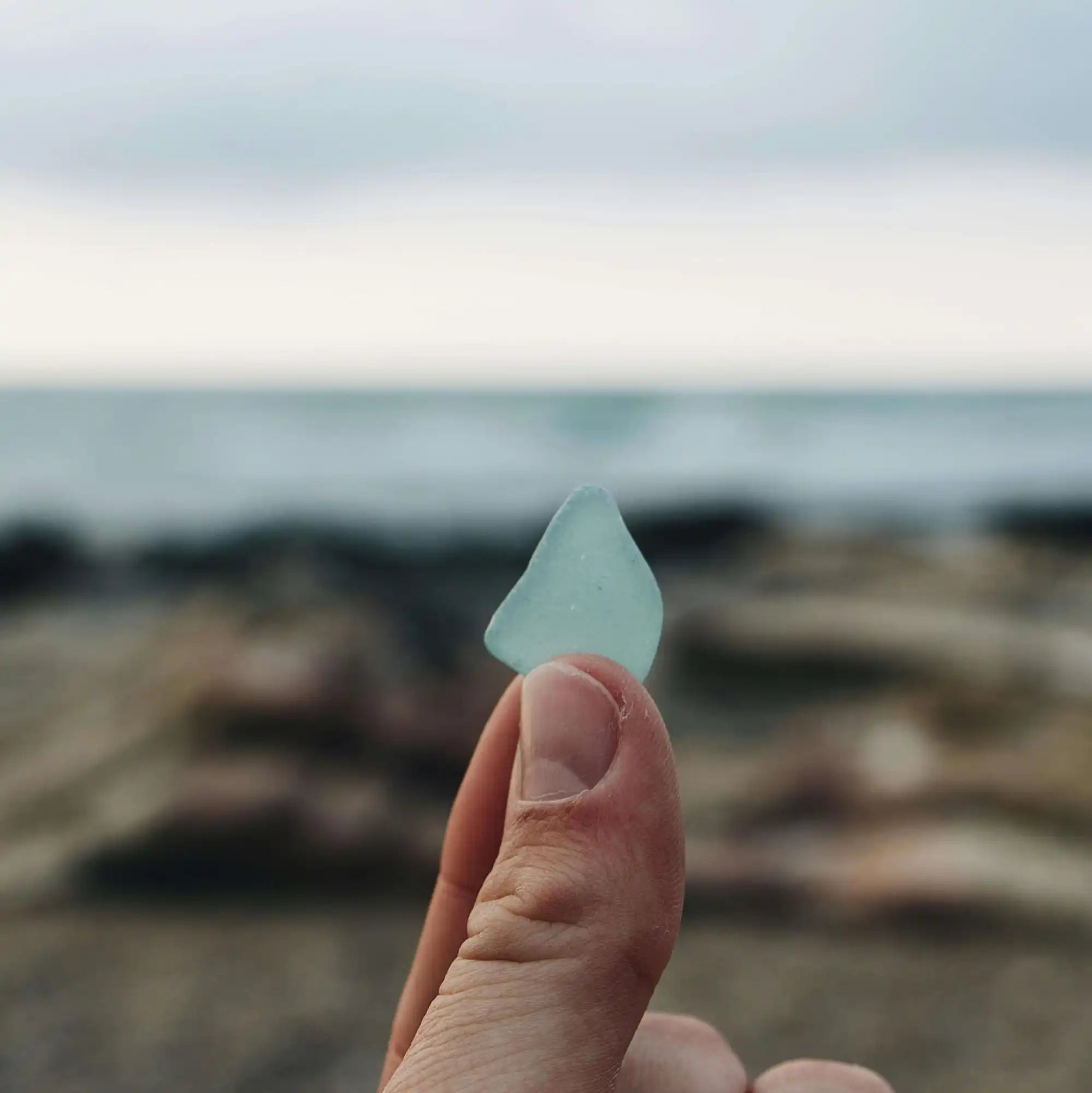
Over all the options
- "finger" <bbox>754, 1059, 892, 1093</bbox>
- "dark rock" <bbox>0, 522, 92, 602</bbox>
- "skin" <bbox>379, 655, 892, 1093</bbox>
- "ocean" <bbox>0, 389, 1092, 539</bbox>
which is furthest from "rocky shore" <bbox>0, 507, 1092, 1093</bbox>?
"ocean" <bbox>0, 389, 1092, 539</bbox>

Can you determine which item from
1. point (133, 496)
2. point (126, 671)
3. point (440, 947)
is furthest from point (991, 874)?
point (133, 496)

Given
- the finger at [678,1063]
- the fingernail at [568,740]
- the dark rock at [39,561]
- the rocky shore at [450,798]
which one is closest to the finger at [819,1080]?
the finger at [678,1063]

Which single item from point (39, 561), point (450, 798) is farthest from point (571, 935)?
point (39, 561)

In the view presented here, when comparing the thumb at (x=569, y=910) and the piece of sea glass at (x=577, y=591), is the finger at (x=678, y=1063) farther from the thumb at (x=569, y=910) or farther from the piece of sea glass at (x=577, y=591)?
the piece of sea glass at (x=577, y=591)

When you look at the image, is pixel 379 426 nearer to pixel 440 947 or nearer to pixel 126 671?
pixel 126 671

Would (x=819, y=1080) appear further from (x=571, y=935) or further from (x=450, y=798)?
(x=450, y=798)

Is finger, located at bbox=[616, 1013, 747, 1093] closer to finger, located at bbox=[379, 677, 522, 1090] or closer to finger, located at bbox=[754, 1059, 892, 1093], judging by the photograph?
finger, located at bbox=[754, 1059, 892, 1093]

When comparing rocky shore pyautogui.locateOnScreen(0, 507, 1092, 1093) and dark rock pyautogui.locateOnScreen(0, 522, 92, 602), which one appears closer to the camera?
rocky shore pyautogui.locateOnScreen(0, 507, 1092, 1093)
